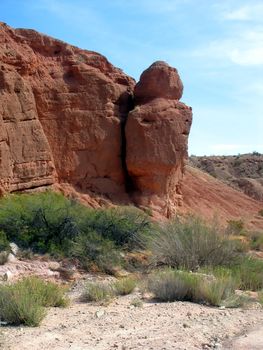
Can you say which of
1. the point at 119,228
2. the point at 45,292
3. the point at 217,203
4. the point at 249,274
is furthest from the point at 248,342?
the point at 217,203

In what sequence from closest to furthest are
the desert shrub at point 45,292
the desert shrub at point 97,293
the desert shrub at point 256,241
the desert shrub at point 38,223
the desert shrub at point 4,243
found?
A: the desert shrub at point 45,292
the desert shrub at point 97,293
the desert shrub at point 4,243
the desert shrub at point 38,223
the desert shrub at point 256,241

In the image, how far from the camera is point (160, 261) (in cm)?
1349

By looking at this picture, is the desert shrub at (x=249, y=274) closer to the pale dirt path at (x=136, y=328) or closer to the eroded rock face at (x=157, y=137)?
the pale dirt path at (x=136, y=328)

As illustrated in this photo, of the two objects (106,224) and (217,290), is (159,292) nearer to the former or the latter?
(217,290)

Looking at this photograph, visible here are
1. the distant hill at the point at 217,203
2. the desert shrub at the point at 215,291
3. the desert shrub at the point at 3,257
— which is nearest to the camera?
the desert shrub at the point at 215,291

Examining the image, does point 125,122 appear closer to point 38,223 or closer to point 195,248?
point 38,223

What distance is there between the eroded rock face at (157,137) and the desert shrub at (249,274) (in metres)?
8.79

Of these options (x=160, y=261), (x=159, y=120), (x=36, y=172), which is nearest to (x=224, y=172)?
(x=159, y=120)

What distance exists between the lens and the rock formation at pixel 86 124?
1823cm

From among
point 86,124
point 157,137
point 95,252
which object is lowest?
point 95,252

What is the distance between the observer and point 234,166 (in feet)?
204

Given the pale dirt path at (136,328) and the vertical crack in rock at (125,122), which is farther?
the vertical crack in rock at (125,122)

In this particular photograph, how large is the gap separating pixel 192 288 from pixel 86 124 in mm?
11623

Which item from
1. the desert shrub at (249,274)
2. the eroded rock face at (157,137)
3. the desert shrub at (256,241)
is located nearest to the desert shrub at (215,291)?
the desert shrub at (249,274)
